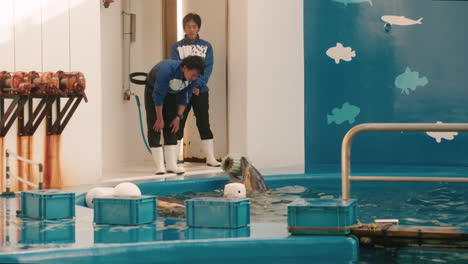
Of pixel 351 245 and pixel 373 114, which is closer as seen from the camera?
pixel 351 245

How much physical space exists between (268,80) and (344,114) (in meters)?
1.18

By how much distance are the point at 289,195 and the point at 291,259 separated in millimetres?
3673

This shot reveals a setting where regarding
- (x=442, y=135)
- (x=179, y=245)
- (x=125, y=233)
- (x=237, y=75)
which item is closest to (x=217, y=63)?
(x=237, y=75)

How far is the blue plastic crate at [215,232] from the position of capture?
208 inches

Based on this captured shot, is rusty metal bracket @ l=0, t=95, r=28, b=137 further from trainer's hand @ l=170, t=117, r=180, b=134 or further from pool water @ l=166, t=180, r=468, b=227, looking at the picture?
trainer's hand @ l=170, t=117, r=180, b=134

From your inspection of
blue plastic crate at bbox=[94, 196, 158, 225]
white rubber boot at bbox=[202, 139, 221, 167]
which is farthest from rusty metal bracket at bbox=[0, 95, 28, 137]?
white rubber boot at bbox=[202, 139, 221, 167]

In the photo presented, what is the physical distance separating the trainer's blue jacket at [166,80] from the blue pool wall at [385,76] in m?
2.17

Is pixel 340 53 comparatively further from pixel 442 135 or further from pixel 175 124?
pixel 175 124

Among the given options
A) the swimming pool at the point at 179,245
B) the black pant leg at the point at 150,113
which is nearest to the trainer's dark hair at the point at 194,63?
the black pant leg at the point at 150,113

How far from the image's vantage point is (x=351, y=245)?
17.1 ft

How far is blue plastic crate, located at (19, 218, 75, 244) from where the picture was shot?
5264mm

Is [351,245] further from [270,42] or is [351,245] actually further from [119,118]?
[119,118]

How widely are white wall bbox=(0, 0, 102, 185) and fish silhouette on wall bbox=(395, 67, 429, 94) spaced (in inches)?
169

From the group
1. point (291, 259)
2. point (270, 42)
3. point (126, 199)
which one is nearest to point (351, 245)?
point (291, 259)
